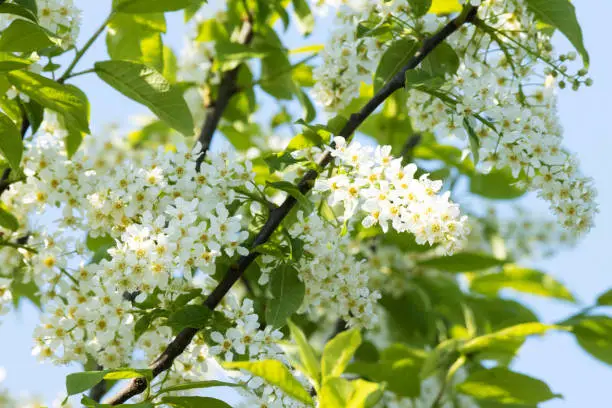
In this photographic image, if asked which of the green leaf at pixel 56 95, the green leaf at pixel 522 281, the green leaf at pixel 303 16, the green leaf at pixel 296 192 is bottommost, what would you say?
the green leaf at pixel 296 192

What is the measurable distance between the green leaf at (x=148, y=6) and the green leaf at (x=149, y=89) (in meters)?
0.18

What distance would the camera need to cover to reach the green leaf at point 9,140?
7.26ft

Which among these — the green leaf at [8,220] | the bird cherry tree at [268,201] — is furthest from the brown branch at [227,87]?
the green leaf at [8,220]

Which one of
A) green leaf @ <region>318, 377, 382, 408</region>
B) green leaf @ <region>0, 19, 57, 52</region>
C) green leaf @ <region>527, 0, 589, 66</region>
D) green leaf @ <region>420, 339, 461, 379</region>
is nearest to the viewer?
green leaf @ <region>318, 377, 382, 408</region>

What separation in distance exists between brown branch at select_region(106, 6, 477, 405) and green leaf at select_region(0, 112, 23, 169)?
63 cm

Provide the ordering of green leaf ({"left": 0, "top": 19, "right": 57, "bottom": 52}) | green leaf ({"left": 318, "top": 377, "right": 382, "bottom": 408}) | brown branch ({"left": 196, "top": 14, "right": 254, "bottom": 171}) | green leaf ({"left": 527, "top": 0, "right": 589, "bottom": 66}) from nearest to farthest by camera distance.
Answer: green leaf ({"left": 318, "top": 377, "right": 382, "bottom": 408}) → green leaf ({"left": 0, "top": 19, "right": 57, "bottom": 52}) → green leaf ({"left": 527, "top": 0, "right": 589, "bottom": 66}) → brown branch ({"left": 196, "top": 14, "right": 254, "bottom": 171})

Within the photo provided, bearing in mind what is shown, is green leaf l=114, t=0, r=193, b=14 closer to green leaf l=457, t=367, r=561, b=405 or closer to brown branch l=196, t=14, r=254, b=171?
brown branch l=196, t=14, r=254, b=171

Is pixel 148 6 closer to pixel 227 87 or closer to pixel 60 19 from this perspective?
pixel 60 19

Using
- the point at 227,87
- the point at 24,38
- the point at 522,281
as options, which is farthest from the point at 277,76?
the point at 24,38

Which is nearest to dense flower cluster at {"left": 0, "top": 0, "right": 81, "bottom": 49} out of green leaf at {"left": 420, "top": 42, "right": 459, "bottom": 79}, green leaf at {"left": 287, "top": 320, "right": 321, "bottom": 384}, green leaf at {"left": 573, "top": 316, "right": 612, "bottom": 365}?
green leaf at {"left": 420, "top": 42, "right": 459, "bottom": 79}

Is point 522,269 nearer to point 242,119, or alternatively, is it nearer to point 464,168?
point 464,168

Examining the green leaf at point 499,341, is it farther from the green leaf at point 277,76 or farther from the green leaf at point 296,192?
the green leaf at point 277,76

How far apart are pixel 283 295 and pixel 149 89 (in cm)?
76

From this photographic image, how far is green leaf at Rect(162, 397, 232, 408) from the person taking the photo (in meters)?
1.92
